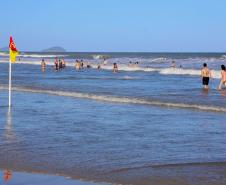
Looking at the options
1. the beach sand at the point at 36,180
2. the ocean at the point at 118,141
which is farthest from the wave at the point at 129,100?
the beach sand at the point at 36,180

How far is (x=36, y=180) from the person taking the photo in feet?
24.4

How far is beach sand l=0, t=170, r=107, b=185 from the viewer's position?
23.8ft

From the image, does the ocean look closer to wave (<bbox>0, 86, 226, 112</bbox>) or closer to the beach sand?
wave (<bbox>0, 86, 226, 112</bbox>)

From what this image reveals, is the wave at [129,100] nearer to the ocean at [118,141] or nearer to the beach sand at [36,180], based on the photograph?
the ocean at [118,141]

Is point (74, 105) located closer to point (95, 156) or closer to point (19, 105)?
point (19, 105)

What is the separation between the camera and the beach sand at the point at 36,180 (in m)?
7.26

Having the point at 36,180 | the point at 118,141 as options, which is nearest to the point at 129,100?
the point at 118,141

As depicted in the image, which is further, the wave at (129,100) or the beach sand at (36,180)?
the wave at (129,100)

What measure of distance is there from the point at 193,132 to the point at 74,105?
271 inches

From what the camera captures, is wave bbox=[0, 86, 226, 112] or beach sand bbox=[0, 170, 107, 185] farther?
wave bbox=[0, 86, 226, 112]

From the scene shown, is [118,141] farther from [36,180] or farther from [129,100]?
[129,100]

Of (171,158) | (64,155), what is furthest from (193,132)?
(64,155)

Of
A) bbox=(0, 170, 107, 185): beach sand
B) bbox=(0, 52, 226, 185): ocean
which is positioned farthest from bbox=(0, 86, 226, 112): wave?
bbox=(0, 170, 107, 185): beach sand

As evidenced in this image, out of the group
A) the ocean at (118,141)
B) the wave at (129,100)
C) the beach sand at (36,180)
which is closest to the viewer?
the beach sand at (36,180)
